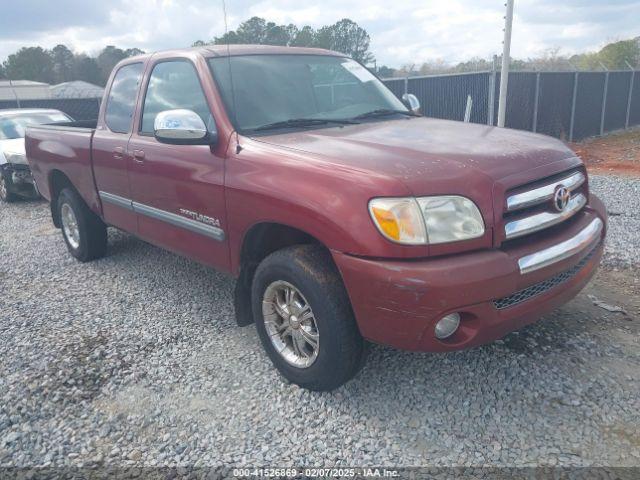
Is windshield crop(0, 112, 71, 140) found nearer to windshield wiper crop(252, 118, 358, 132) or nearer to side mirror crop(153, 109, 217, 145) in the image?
side mirror crop(153, 109, 217, 145)

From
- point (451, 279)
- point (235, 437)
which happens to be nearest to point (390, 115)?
point (451, 279)

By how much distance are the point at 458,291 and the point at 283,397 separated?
123 centimetres

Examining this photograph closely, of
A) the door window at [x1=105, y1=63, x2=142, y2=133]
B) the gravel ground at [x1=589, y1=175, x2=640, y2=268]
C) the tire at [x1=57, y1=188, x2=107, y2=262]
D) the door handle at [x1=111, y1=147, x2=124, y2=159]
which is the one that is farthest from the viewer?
the tire at [x1=57, y1=188, x2=107, y2=262]

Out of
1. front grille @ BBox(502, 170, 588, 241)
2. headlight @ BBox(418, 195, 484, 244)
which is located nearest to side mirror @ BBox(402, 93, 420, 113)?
front grille @ BBox(502, 170, 588, 241)

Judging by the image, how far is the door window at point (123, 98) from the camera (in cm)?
430

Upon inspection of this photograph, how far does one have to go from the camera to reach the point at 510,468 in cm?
236

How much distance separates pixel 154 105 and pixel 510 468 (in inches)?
133

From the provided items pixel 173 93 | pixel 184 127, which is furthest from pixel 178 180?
pixel 173 93

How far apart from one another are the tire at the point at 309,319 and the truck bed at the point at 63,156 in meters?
2.53

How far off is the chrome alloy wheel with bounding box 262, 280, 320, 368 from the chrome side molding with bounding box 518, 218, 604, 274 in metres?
1.08

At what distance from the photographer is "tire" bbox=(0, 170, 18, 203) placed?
8844 mm

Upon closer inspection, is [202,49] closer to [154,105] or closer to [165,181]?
[154,105]

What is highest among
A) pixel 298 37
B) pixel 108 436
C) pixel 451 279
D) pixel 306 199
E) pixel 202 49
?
pixel 298 37

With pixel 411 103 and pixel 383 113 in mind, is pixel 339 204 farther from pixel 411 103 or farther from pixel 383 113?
pixel 411 103
